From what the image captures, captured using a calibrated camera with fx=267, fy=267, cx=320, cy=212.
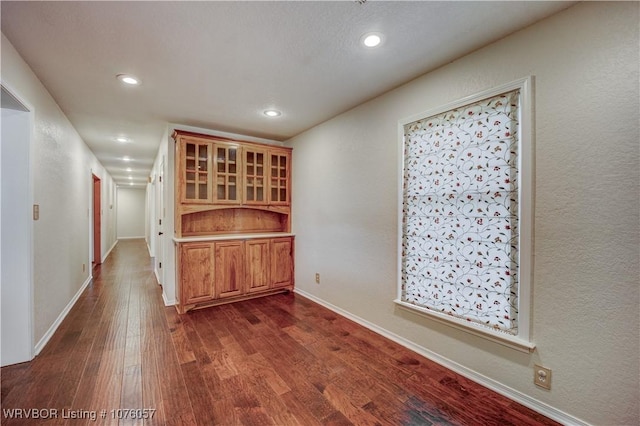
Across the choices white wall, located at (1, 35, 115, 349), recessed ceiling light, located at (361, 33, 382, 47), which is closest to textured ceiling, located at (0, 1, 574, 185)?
recessed ceiling light, located at (361, 33, 382, 47)

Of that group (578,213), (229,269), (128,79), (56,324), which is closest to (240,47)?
(128,79)

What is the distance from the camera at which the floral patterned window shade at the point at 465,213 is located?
1.83m

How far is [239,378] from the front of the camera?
1998 mm

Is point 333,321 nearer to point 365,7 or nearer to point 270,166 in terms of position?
point 270,166

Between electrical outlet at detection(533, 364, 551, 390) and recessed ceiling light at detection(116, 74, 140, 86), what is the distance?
3747 millimetres

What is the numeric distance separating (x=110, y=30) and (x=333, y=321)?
10.4 feet

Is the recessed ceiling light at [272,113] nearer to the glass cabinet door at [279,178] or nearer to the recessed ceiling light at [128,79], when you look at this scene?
the glass cabinet door at [279,178]

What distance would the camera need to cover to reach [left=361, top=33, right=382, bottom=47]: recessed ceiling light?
1.80 meters

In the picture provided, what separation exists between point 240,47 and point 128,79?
3.95 feet

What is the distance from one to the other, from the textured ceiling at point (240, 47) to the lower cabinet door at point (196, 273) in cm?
170

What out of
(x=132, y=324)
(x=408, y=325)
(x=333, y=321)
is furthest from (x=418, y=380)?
(x=132, y=324)

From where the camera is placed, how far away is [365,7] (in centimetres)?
155

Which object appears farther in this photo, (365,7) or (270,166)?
(270,166)

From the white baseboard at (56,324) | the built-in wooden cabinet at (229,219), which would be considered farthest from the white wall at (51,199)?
the built-in wooden cabinet at (229,219)
